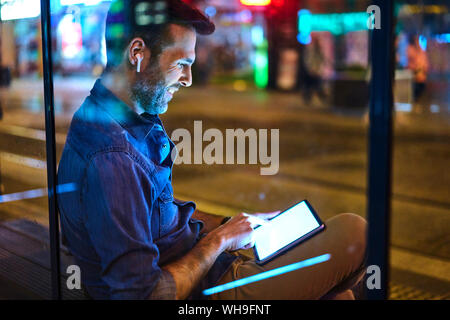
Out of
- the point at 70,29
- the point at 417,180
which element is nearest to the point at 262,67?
the point at 417,180

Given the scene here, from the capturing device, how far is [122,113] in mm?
2184

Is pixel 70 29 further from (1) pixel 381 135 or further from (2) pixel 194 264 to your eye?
(1) pixel 381 135

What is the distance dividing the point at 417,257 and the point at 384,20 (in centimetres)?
315

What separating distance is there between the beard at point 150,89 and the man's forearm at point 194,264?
548mm

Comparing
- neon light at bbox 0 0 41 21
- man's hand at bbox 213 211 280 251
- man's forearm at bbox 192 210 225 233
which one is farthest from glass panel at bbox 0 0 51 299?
man's hand at bbox 213 211 280 251

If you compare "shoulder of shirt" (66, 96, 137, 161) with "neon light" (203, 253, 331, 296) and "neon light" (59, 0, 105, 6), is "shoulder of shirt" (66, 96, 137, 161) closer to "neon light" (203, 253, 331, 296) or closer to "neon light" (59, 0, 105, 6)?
"neon light" (59, 0, 105, 6)

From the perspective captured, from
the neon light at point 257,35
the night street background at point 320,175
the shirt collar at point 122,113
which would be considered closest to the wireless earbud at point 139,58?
the shirt collar at point 122,113

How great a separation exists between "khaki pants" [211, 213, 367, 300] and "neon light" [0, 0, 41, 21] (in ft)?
4.61

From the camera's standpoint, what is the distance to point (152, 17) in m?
2.20

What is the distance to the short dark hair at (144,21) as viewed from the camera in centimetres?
215

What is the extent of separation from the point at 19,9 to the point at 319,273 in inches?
73.2

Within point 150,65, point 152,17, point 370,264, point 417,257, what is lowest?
point 417,257
